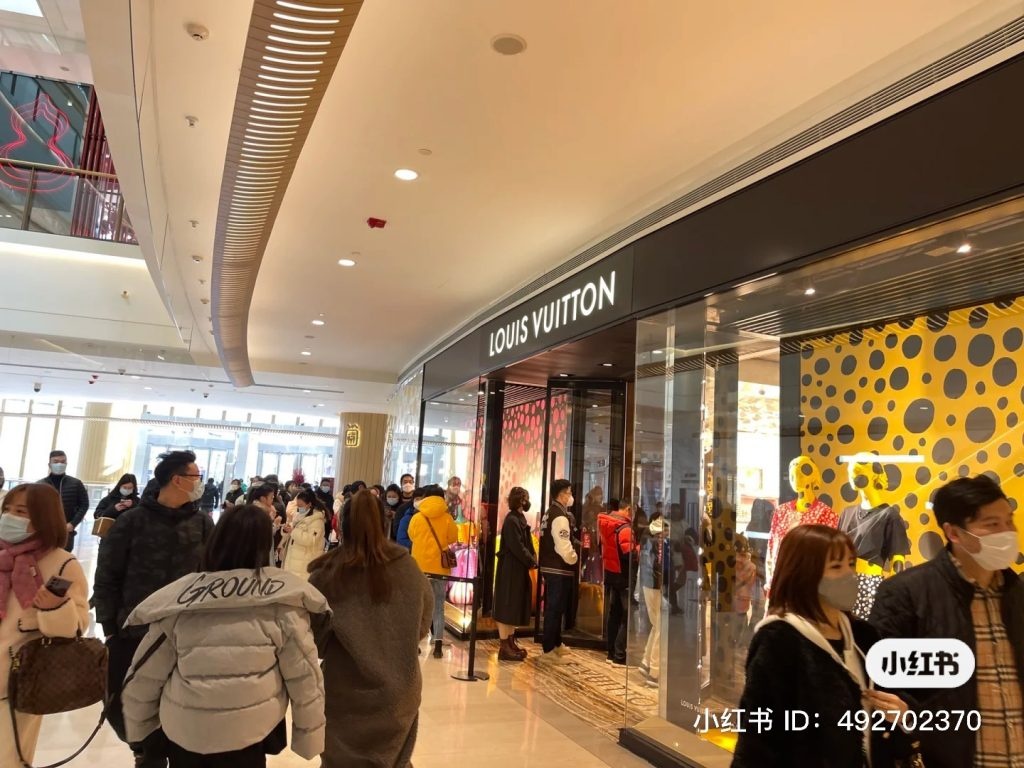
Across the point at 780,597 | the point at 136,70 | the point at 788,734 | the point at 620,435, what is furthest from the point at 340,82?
the point at 620,435

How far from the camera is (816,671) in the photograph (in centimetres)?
176

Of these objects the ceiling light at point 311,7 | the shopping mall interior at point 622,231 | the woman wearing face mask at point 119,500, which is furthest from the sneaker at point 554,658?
the ceiling light at point 311,7

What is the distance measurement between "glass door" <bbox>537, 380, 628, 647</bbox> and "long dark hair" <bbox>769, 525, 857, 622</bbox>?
19.4ft

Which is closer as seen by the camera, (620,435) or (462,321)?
(620,435)

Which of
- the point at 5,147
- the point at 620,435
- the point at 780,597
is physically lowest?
the point at 780,597

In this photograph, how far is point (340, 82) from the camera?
12.7 feet

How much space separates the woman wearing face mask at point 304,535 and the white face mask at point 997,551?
566 centimetres

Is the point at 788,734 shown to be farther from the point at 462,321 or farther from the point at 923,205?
the point at 462,321

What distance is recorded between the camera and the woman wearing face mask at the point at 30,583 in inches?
109

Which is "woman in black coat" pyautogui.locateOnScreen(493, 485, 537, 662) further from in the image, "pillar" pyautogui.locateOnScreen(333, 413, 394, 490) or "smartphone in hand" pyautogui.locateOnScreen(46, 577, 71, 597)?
"pillar" pyautogui.locateOnScreen(333, 413, 394, 490)

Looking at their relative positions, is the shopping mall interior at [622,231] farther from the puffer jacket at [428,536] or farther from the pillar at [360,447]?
the pillar at [360,447]

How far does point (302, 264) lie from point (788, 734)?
666 centimetres

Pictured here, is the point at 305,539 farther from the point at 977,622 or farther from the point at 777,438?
the point at 977,622

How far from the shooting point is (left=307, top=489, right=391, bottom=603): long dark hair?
257cm
